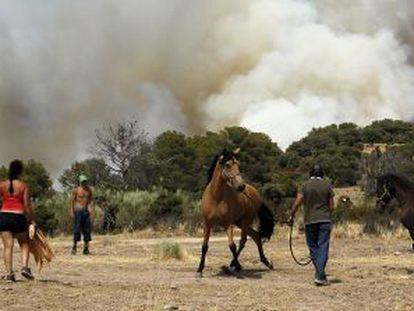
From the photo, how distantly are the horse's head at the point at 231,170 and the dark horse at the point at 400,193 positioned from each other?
3.56 meters

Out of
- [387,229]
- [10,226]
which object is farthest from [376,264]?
[387,229]

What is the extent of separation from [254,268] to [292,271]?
1.00 m

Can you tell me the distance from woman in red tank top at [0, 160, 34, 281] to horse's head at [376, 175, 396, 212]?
24.0ft

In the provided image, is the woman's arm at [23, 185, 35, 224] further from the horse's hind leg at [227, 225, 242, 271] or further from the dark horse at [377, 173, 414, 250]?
the dark horse at [377, 173, 414, 250]

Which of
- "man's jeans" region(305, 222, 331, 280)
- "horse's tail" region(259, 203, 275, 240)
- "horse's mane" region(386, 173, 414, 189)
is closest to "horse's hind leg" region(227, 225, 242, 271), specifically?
"man's jeans" region(305, 222, 331, 280)

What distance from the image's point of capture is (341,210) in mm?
33500

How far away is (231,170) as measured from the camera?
1499 centimetres

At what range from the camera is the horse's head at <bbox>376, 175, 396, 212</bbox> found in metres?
17.2

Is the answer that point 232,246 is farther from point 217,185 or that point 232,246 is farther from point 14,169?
point 14,169

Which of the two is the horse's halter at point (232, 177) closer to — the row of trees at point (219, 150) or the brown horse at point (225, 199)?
the brown horse at point (225, 199)

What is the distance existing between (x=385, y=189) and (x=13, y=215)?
25.1ft

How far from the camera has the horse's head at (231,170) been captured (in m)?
14.8

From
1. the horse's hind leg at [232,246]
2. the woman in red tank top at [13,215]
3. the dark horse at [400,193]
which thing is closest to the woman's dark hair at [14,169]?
the woman in red tank top at [13,215]

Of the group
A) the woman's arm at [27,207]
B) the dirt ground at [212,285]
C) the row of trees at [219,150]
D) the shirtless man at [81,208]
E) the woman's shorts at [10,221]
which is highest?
the row of trees at [219,150]
